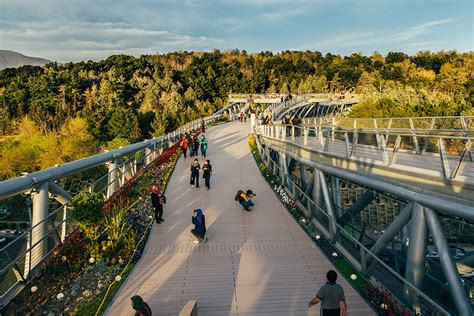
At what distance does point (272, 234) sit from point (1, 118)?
7485 cm

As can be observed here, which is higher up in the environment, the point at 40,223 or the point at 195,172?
the point at 40,223

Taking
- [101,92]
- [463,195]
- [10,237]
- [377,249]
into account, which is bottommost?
[10,237]

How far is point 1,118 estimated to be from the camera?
67.4 metres

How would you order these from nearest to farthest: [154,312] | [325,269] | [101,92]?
[154,312] → [325,269] → [101,92]

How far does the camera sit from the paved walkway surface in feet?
22.2

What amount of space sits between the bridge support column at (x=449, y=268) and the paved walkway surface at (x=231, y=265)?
1.76 m

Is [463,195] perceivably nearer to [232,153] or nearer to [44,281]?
[44,281]

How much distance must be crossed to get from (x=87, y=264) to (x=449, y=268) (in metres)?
7.35

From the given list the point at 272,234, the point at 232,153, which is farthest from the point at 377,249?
the point at 232,153

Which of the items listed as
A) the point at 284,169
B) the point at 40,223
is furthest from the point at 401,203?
the point at 40,223

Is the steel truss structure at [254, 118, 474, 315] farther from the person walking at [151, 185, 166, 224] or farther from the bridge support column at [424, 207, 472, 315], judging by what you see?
the person walking at [151, 185, 166, 224]

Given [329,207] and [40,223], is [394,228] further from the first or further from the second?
[40,223]

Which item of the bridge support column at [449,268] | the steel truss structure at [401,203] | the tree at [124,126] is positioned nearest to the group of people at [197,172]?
the steel truss structure at [401,203]

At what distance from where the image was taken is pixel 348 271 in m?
7.93
